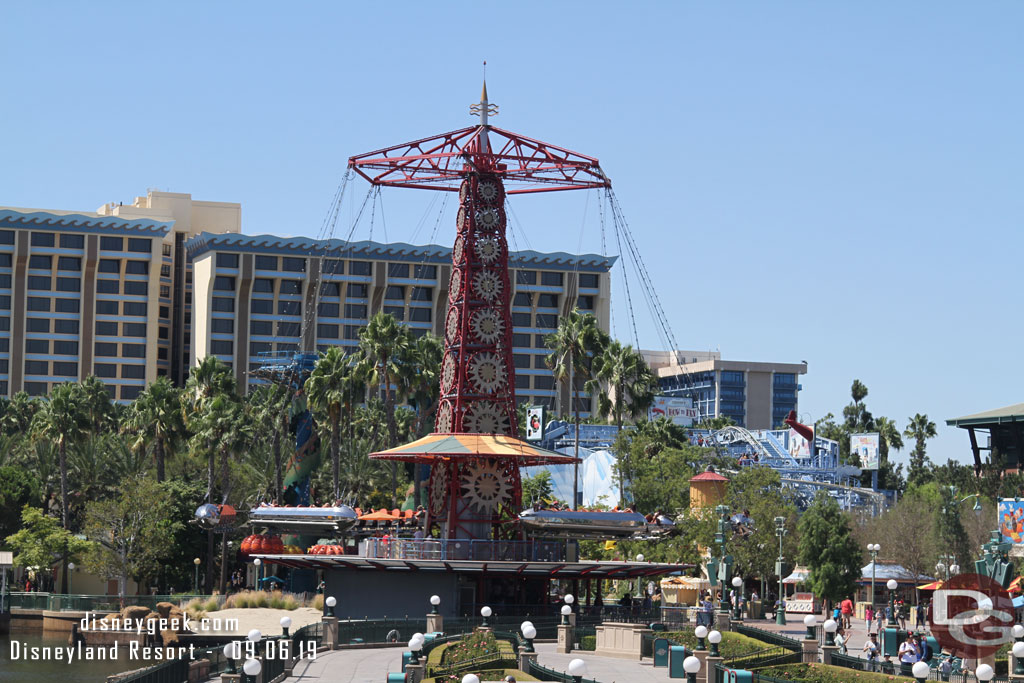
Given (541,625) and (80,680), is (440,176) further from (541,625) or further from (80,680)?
(80,680)

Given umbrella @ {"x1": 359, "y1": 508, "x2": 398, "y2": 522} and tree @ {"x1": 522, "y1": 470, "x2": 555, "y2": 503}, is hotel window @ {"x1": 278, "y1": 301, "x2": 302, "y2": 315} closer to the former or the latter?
tree @ {"x1": 522, "y1": 470, "x2": 555, "y2": 503}

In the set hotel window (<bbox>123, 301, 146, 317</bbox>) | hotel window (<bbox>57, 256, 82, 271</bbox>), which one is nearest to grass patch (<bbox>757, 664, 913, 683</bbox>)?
hotel window (<bbox>123, 301, 146, 317</bbox>)

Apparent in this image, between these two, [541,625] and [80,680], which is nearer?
[80,680]

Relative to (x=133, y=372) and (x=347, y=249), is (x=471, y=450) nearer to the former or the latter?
(x=347, y=249)

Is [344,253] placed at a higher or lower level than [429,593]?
higher

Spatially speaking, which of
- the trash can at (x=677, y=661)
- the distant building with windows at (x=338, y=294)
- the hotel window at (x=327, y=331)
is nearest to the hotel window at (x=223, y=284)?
the distant building with windows at (x=338, y=294)

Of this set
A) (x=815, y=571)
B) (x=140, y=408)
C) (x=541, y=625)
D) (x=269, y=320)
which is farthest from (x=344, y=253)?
(x=541, y=625)

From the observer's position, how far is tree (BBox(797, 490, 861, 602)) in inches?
Result: 3285

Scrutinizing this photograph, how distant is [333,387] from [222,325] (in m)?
82.0

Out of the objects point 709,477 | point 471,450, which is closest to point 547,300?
point 709,477

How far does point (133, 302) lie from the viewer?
17262 cm

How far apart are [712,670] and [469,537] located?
32.5m

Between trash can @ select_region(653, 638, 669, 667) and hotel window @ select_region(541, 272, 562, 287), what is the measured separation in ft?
449

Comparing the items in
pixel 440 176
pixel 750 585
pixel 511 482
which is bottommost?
pixel 750 585
